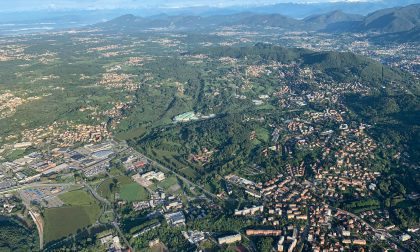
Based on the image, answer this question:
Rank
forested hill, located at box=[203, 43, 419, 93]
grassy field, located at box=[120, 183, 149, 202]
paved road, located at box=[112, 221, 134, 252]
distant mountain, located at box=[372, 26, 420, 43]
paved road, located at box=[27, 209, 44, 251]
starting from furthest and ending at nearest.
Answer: distant mountain, located at box=[372, 26, 420, 43] < forested hill, located at box=[203, 43, 419, 93] < grassy field, located at box=[120, 183, 149, 202] < paved road, located at box=[27, 209, 44, 251] < paved road, located at box=[112, 221, 134, 252]

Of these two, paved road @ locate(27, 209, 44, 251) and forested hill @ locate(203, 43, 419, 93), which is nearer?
paved road @ locate(27, 209, 44, 251)

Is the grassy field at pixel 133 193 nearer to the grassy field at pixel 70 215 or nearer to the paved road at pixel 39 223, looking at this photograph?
the grassy field at pixel 70 215

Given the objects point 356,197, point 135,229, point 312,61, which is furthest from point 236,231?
point 312,61

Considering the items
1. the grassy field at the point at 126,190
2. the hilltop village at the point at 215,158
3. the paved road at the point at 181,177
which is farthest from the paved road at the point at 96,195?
the paved road at the point at 181,177

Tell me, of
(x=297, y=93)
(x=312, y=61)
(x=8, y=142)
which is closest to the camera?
(x=8, y=142)

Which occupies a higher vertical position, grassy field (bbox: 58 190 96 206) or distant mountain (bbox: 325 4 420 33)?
distant mountain (bbox: 325 4 420 33)

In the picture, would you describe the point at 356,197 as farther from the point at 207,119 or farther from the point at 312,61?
the point at 312,61

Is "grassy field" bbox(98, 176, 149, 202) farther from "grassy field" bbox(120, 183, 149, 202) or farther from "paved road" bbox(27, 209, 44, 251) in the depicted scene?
"paved road" bbox(27, 209, 44, 251)

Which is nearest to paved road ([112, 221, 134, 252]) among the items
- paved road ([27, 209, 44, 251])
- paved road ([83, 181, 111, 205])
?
paved road ([83, 181, 111, 205])
